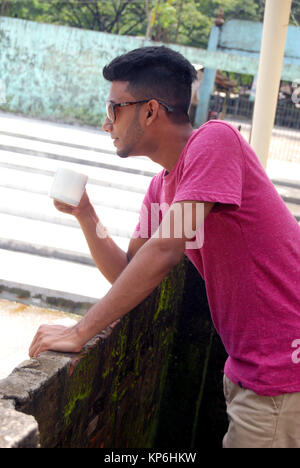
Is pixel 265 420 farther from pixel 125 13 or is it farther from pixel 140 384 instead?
pixel 125 13

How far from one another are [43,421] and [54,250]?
326 cm

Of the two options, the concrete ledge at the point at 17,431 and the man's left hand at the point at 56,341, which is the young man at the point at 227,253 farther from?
the concrete ledge at the point at 17,431

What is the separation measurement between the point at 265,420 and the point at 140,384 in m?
1.67

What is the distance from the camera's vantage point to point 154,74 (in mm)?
2010

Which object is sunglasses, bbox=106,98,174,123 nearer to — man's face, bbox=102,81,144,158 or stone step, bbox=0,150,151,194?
man's face, bbox=102,81,144,158

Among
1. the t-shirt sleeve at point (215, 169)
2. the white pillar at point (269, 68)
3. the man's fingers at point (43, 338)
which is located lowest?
the man's fingers at point (43, 338)

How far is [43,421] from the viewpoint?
6.28 ft

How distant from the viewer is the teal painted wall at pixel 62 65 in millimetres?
14827

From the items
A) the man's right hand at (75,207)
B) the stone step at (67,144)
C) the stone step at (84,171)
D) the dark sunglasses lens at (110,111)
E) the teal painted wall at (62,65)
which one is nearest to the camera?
the dark sunglasses lens at (110,111)

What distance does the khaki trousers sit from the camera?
6.05 feet

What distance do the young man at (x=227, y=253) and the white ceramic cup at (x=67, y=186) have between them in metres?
0.30

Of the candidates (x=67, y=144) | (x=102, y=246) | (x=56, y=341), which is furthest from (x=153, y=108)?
(x=67, y=144)

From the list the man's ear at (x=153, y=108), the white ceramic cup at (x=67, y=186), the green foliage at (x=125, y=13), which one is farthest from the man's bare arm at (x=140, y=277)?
the green foliage at (x=125, y=13)
